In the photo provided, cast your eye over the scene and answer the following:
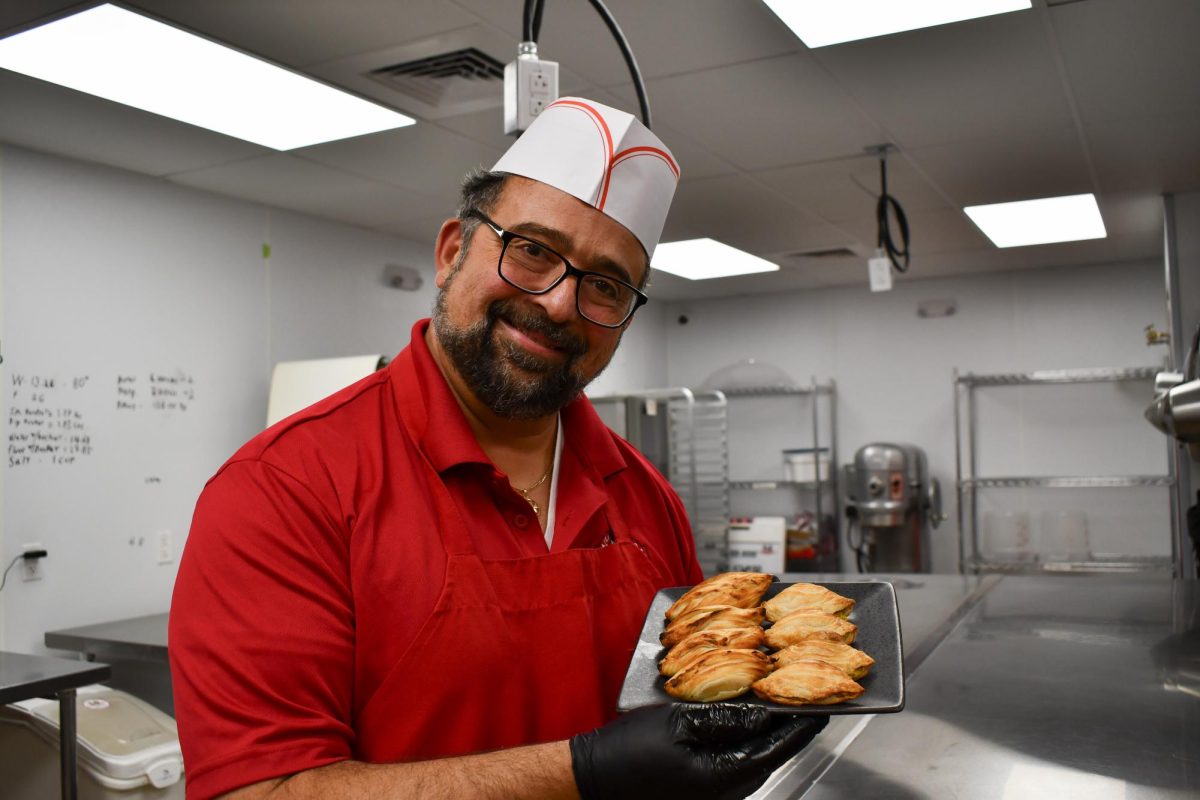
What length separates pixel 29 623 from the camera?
3070mm

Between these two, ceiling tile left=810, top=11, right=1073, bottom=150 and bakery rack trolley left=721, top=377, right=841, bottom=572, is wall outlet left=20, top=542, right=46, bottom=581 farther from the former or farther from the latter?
bakery rack trolley left=721, top=377, right=841, bottom=572

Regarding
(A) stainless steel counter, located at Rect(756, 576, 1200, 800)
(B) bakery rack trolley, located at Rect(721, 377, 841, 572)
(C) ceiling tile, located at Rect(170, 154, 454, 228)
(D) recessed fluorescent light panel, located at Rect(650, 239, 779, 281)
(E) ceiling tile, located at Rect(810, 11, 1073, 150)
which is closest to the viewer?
(A) stainless steel counter, located at Rect(756, 576, 1200, 800)

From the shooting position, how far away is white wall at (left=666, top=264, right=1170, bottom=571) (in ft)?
18.3

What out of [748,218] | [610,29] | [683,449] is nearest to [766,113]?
[748,218]

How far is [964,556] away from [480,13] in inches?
185

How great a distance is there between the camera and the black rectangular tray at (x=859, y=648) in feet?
3.10

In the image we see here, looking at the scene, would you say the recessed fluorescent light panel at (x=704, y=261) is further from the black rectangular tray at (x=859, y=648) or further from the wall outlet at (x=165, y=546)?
the black rectangular tray at (x=859, y=648)

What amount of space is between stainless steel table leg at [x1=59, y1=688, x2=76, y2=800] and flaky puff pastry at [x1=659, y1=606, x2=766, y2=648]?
189cm

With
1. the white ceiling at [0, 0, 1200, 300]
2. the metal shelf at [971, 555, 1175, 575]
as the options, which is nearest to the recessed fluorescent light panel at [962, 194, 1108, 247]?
the white ceiling at [0, 0, 1200, 300]

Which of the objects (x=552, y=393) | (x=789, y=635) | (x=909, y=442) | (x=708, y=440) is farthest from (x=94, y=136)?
(x=909, y=442)

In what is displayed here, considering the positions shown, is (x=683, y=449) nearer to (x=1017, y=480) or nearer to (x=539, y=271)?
(x=1017, y=480)

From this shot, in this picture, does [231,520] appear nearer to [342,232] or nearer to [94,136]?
[94,136]

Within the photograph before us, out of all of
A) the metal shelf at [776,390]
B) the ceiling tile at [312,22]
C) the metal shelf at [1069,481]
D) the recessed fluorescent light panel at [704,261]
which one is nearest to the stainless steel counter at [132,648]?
the ceiling tile at [312,22]

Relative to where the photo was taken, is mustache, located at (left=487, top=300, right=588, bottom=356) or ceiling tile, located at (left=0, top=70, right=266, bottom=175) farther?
ceiling tile, located at (left=0, top=70, right=266, bottom=175)
